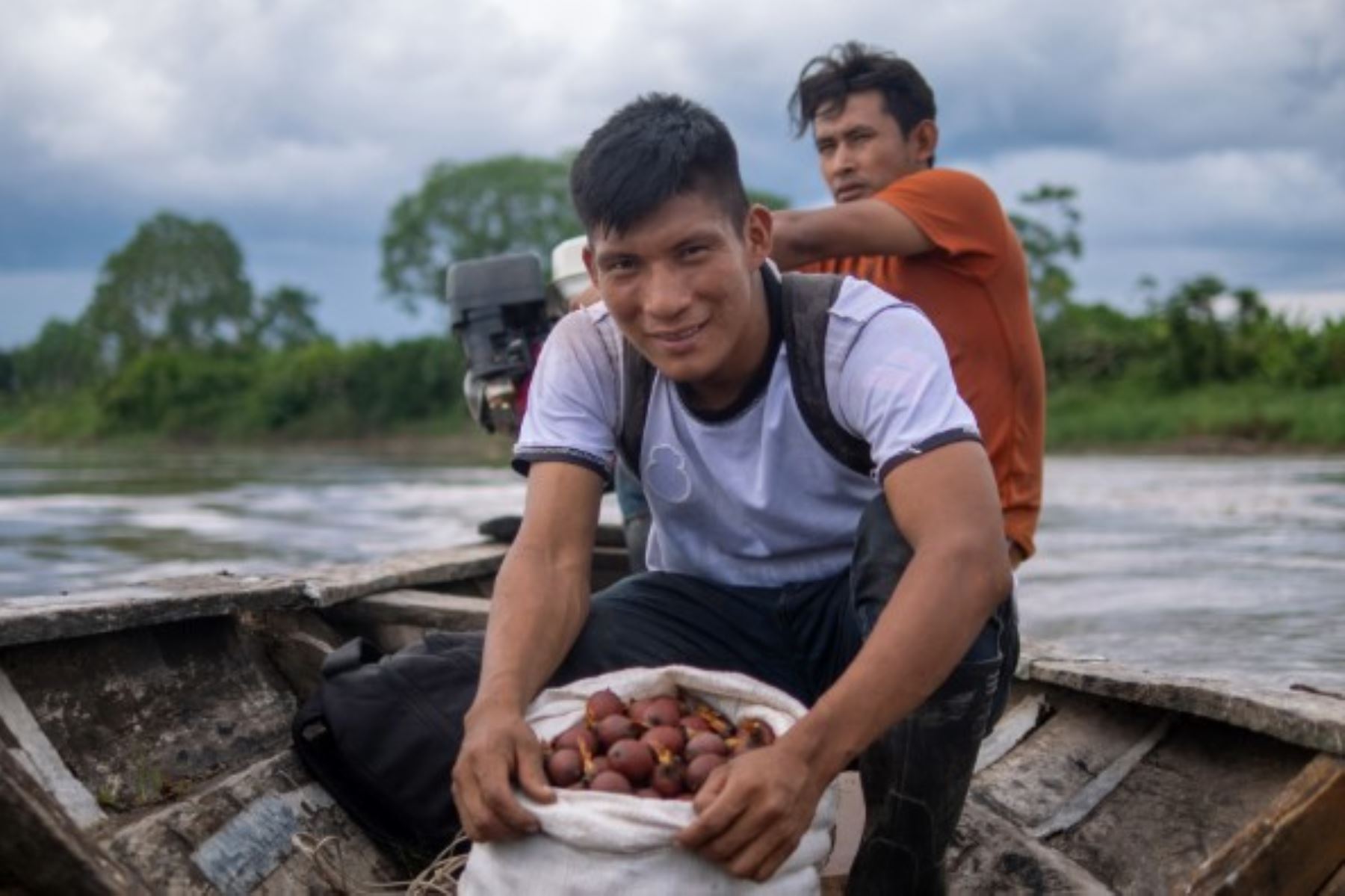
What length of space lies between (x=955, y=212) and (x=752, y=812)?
6.73ft

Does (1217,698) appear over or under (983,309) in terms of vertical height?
under

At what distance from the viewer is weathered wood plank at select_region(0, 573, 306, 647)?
103 inches

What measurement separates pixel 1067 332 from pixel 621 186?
1056 inches

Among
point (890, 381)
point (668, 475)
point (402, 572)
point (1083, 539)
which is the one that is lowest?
point (1083, 539)

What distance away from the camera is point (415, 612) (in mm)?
3674

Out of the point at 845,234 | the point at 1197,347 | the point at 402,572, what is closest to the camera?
the point at 845,234

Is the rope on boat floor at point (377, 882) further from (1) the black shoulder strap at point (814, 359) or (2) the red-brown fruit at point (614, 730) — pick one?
(1) the black shoulder strap at point (814, 359)

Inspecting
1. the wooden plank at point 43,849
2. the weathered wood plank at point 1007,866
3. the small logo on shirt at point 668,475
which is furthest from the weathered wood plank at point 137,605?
the weathered wood plank at point 1007,866

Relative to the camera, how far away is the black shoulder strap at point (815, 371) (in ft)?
8.06

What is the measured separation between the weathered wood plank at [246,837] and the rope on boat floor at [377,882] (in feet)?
0.06

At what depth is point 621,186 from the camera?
7.74 feet

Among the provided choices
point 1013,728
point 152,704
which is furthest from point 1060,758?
point 152,704

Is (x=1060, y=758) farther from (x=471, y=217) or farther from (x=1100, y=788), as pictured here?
(x=471, y=217)

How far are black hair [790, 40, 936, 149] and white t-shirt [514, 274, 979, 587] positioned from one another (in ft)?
5.09
